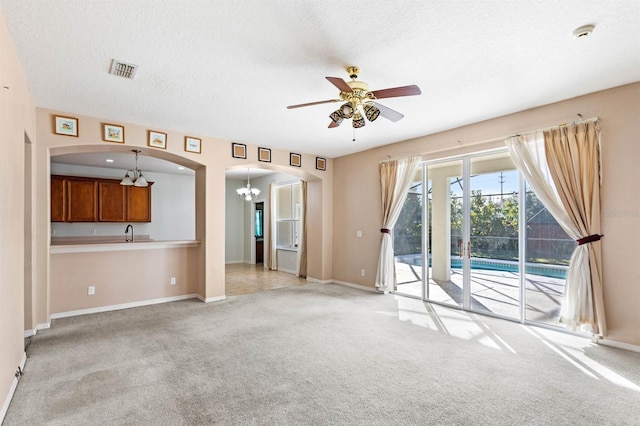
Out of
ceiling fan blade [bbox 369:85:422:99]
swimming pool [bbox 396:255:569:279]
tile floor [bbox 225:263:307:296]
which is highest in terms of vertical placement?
ceiling fan blade [bbox 369:85:422:99]

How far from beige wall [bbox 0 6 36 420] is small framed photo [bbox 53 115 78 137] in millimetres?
1115

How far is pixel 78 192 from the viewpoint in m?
7.46

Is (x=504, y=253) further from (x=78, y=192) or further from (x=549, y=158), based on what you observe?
(x=78, y=192)

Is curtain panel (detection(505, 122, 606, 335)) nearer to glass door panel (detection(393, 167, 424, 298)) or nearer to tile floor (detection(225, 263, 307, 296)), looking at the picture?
glass door panel (detection(393, 167, 424, 298))

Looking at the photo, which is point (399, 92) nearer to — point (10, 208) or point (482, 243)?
point (482, 243)

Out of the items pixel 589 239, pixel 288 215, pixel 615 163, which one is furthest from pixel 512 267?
pixel 288 215

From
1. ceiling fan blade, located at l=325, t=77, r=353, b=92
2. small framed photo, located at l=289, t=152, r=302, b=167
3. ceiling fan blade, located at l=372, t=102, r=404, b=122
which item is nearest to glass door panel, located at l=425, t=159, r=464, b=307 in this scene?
ceiling fan blade, located at l=372, t=102, r=404, b=122

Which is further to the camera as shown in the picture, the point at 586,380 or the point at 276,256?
the point at 276,256

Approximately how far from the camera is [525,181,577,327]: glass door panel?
395cm

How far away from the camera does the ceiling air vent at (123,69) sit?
298 centimetres

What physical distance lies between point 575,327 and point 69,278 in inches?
260

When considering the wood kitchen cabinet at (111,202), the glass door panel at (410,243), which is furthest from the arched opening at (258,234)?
the wood kitchen cabinet at (111,202)

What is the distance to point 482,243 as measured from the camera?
15.4 feet

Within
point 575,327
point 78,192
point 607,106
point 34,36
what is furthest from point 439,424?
point 78,192
